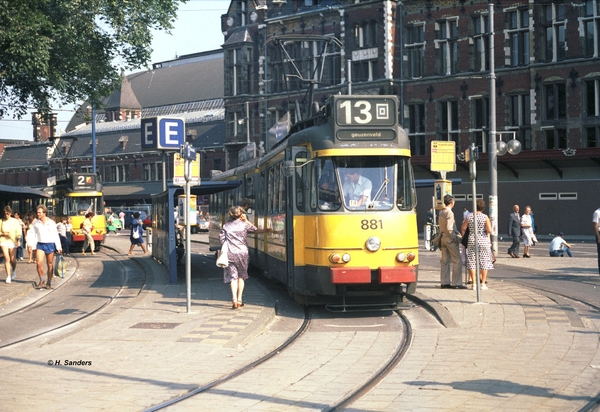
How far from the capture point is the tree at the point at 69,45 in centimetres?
2531

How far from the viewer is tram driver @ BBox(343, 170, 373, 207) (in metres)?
14.4

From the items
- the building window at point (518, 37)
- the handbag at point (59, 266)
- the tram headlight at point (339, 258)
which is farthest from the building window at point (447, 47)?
the tram headlight at point (339, 258)

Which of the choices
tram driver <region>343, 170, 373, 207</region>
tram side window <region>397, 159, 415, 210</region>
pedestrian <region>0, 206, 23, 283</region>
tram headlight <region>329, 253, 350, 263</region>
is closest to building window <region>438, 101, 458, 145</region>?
pedestrian <region>0, 206, 23, 283</region>

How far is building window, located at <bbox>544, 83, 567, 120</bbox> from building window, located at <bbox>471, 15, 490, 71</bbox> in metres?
4.31

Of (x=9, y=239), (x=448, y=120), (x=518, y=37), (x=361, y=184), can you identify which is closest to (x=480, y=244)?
(x=361, y=184)

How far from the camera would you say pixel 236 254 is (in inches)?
598

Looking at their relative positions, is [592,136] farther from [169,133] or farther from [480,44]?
[169,133]

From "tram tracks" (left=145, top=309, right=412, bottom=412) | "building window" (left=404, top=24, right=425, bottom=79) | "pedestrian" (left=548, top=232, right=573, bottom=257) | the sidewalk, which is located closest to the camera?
"tram tracks" (left=145, top=309, right=412, bottom=412)

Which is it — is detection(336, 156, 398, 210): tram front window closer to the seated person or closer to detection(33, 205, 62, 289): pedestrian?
the seated person

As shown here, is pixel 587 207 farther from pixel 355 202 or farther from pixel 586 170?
pixel 355 202

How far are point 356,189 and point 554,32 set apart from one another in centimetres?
3857

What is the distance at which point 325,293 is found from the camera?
1434 centimetres

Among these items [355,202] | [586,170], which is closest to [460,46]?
[586,170]

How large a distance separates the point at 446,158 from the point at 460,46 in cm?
3189
